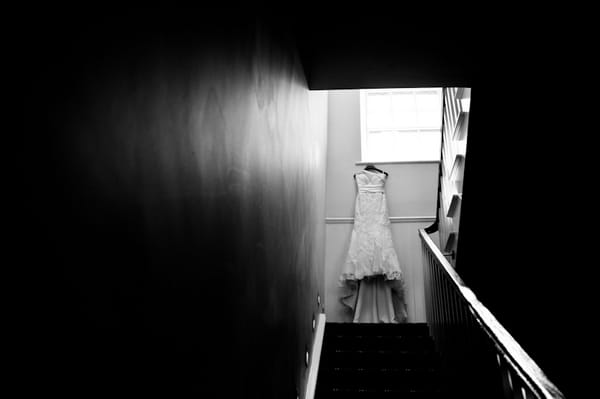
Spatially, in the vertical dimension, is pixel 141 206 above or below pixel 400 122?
below

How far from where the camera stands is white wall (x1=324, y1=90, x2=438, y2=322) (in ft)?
20.7

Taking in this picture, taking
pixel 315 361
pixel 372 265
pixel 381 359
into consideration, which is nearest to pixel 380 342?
pixel 381 359

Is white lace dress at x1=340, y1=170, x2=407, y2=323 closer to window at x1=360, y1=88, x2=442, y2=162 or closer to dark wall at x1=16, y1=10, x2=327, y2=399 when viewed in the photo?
window at x1=360, y1=88, x2=442, y2=162

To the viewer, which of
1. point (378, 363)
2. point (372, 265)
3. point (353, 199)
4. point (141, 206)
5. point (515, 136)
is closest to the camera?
point (141, 206)

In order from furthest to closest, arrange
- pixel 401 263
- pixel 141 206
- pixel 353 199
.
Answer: pixel 353 199, pixel 401 263, pixel 141 206

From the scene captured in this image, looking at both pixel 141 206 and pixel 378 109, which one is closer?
pixel 141 206

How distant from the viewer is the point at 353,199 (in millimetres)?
6559

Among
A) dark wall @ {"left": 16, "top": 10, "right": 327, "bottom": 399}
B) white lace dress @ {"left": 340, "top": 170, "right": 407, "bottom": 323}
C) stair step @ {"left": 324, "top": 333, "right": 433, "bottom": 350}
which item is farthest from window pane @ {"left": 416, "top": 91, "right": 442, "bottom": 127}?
dark wall @ {"left": 16, "top": 10, "right": 327, "bottom": 399}

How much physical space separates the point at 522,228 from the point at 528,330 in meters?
0.94

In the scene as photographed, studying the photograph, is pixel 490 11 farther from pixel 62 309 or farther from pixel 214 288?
pixel 62 309

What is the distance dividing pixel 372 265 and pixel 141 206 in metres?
5.57

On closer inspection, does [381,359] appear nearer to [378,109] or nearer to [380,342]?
[380,342]

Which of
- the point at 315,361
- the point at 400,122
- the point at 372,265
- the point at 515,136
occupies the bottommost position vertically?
the point at 315,361

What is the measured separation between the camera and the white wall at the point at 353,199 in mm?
6320
